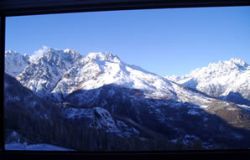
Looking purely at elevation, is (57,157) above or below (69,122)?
below

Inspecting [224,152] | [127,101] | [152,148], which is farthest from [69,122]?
[224,152]

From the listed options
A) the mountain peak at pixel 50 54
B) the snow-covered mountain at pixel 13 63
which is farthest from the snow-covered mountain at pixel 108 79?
the snow-covered mountain at pixel 13 63

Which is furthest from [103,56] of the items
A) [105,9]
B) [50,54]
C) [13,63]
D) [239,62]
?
[239,62]

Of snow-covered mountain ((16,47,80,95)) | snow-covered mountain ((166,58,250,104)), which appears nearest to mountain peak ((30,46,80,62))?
snow-covered mountain ((16,47,80,95))

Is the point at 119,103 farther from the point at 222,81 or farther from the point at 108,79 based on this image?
the point at 222,81

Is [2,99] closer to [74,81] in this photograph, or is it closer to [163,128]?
[74,81]

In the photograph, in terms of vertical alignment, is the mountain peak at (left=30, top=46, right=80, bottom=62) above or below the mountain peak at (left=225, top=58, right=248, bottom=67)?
above

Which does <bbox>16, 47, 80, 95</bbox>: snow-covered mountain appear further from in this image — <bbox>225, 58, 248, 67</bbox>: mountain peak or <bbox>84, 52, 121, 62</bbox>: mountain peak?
<bbox>225, 58, 248, 67</bbox>: mountain peak
